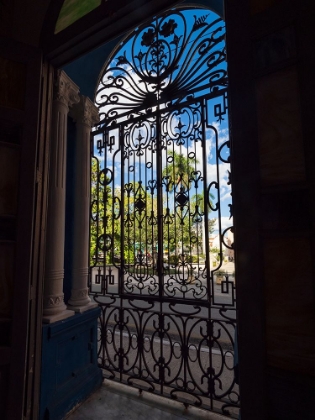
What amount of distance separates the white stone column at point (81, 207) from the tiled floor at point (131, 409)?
91cm

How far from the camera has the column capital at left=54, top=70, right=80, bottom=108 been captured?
2705 millimetres

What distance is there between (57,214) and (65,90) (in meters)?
1.40

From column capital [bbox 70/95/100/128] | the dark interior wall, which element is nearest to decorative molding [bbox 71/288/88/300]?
column capital [bbox 70/95/100/128]

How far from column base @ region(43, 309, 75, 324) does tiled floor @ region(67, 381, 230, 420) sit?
891 millimetres

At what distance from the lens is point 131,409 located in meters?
2.44

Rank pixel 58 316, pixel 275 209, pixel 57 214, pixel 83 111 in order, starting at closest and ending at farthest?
pixel 275 209 < pixel 58 316 < pixel 57 214 < pixel 83 111

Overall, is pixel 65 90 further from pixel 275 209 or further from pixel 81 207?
pixel 275 209

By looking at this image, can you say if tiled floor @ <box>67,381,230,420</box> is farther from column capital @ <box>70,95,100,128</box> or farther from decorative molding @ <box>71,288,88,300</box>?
column capital @ <box>70,95,100,128</box>

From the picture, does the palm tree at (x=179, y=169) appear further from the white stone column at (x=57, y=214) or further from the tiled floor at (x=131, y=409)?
the tiled floor at (x=131, y=409)

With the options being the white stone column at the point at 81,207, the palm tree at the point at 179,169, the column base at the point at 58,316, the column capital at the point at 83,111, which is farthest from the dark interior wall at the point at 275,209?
the column capital at the point at 83,111

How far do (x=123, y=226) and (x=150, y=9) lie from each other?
223 centimetres

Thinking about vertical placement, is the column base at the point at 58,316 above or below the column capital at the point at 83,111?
below

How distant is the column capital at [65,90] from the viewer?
2705mm

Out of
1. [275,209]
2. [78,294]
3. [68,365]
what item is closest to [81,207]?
[78,294]
